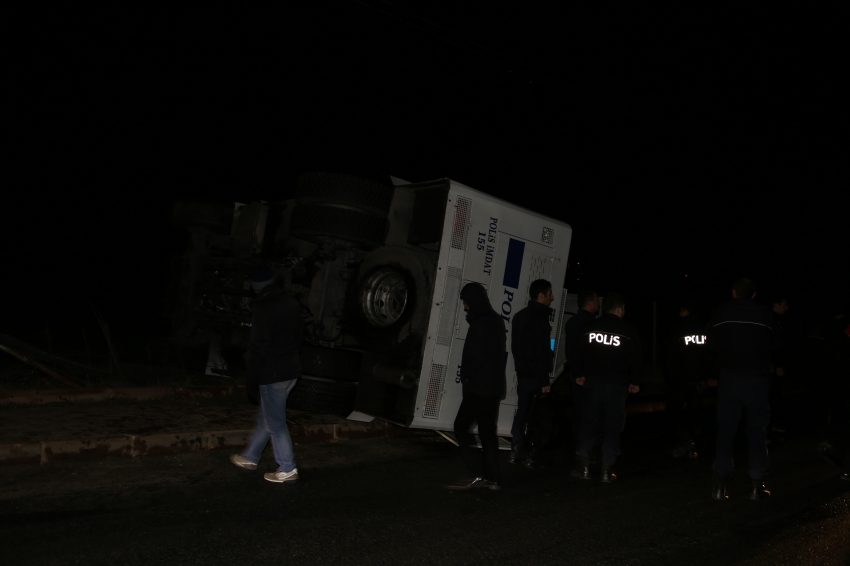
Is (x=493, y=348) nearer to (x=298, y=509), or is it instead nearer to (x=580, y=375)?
(x=580, y=375)

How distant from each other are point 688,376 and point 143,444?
5555mm

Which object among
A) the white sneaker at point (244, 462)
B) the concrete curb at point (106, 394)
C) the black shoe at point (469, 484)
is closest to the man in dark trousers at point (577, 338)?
the black shoe at point (469, 484)

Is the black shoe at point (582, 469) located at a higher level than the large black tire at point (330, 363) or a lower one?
lower

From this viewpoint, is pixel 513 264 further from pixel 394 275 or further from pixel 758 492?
pixel 758 492

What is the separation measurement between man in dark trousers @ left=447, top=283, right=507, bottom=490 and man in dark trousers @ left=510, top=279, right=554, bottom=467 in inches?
28.1

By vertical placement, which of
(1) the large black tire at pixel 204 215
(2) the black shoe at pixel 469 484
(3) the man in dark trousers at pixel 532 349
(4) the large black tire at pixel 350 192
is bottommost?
(2) the black shoe at pixel 469 484

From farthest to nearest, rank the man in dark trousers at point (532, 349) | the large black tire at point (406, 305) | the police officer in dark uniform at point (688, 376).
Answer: the police officer in dark uniform at point (688, 376)
the large black tire at point (406, 305)
the man in dark trousers at point (532, 349)

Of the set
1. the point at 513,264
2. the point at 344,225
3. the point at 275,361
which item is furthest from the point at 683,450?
the point at 275,361

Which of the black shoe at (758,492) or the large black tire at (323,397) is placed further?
the large black tire at (323,397)

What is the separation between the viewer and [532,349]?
6.30 m

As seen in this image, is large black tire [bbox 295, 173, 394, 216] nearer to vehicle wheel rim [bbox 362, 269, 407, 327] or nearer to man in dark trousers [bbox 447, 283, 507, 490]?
vehicle wheel rim [bbox 362, 269, 407, 327]

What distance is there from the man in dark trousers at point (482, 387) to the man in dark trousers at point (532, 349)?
714 mm

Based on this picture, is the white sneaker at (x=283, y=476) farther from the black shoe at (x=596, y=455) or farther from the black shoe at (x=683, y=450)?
the black shoe at (x=683, y=450)

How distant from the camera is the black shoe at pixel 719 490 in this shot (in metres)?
5.56
